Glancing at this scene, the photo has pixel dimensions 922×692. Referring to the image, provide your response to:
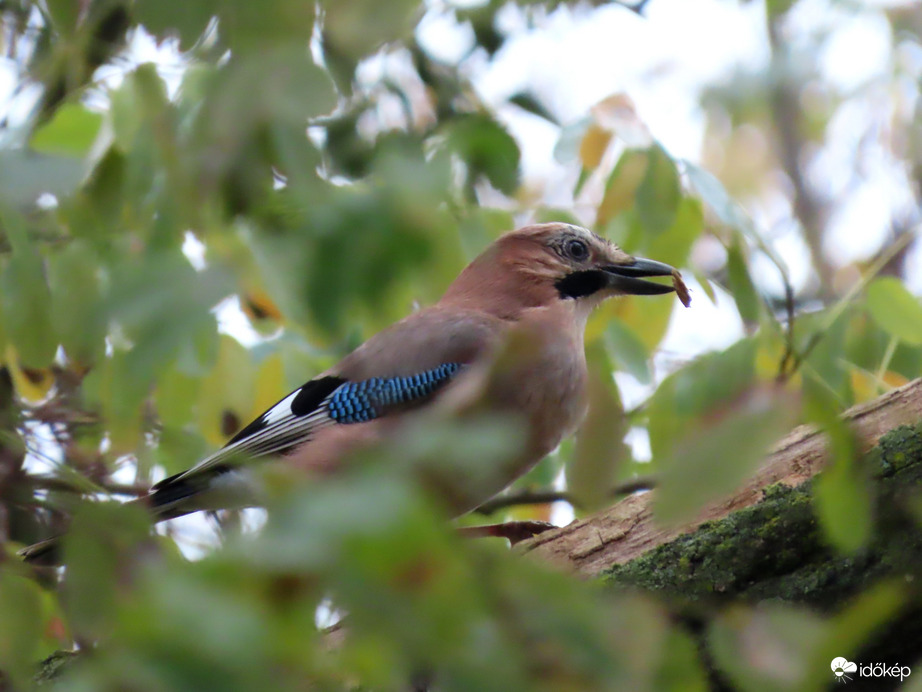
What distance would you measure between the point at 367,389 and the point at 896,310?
5.09 feet

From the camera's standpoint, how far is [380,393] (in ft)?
10.3

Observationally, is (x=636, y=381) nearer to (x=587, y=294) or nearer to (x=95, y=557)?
(x=587, y=294)

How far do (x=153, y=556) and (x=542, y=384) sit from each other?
1.86m

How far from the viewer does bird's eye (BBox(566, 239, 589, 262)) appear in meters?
3.59

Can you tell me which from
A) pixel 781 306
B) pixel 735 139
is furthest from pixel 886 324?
pixel 735 139

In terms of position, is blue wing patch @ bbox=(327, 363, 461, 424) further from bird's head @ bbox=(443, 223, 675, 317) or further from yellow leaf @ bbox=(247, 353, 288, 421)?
bird's head @ bbox=(443, 223, 675, 317)

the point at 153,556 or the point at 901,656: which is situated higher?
the point at 153,556

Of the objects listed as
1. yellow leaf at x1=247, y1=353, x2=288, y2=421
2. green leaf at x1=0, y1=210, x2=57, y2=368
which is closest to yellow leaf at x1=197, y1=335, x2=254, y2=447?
yellow leaf at x1=247, y1=353, x2=288, y2=421

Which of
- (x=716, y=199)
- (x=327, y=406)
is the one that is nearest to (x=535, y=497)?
(x=327, y=406)

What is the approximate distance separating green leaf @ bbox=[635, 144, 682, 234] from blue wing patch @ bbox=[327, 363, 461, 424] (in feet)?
2.90

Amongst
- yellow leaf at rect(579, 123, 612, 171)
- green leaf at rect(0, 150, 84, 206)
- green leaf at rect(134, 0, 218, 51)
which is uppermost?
green leaf at rect(134, 0, 218, 51)

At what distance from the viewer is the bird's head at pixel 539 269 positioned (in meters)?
3.51

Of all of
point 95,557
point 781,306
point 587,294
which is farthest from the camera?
point 781,306

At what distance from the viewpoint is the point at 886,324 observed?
2.68 metres
